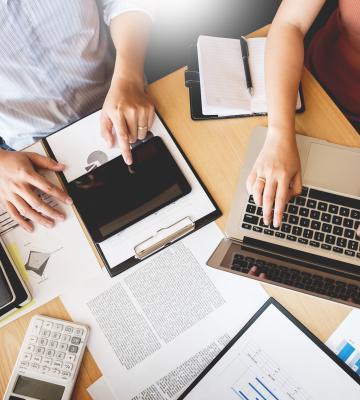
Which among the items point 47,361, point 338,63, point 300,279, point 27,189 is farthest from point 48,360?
point 338,63

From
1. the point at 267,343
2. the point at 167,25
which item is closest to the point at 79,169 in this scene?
the point at 267,343

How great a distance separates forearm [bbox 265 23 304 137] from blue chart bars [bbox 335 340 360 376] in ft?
1.46

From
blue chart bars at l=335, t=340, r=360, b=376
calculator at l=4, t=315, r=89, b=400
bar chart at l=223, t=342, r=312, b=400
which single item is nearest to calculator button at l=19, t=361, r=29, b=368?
calculator at l=4, t=315, r=89, b=400

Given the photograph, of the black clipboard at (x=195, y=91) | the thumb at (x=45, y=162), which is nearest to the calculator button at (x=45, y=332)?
the thumb at (x=45, y=162)

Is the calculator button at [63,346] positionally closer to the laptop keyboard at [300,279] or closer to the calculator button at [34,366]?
the calculator button at [34,366]

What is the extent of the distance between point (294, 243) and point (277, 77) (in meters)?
0.37

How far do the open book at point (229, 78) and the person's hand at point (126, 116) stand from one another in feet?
0.46

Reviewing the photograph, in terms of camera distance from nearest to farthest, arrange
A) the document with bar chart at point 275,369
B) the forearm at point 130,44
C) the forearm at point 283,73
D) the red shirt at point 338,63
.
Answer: the document with bar chart at point 275,369, the forearm at point 283,73, the forearm at point 130,44, the red shirt at point 338,63

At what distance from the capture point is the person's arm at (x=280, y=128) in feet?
2.57

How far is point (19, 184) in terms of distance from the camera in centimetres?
85

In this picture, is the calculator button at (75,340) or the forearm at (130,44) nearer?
the calculator button at (75,340)

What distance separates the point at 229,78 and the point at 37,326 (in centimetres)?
71

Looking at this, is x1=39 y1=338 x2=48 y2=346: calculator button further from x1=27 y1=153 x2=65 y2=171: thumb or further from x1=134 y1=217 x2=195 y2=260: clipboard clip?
x1=27 y1=153 x2=65 y2=171: thumb

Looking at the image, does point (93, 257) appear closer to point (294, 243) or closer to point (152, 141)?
point (152, 141)
